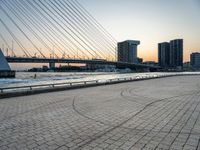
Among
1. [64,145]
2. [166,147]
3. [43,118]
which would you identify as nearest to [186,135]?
[166,147]

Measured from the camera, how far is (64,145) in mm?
4520

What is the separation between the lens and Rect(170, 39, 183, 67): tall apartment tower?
169750 millimetres

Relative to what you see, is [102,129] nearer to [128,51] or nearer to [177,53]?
[128,51]

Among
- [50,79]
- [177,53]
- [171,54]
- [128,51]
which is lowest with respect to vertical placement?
[50,79]

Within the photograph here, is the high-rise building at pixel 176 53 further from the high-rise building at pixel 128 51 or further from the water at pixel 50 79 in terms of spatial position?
the water at pixel 50 79

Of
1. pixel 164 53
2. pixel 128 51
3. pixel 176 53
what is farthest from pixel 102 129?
pixel 164 53

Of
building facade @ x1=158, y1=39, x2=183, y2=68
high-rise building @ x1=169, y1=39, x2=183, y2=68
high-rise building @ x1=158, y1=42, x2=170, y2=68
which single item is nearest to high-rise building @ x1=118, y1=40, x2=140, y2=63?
building facade @ x1=158, y1=39, x2=183, y2=68

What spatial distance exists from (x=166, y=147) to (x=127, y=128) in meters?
1.54

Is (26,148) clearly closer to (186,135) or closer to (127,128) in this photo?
(127,128)

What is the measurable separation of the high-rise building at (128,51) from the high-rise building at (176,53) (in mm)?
56059

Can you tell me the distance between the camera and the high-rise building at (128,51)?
11466 centimetres

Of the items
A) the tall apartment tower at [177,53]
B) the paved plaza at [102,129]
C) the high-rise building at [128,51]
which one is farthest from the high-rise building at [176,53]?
the paved plaza at [102,129]

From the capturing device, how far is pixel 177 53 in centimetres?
16988

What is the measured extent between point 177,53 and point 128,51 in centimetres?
7074
